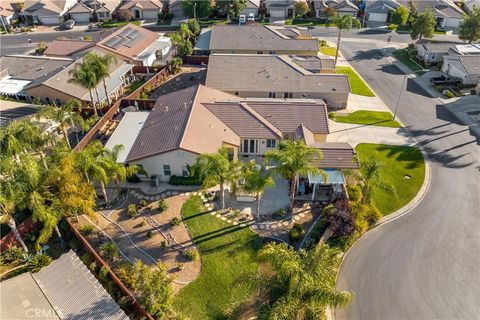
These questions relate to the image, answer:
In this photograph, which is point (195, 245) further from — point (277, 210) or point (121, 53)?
point (121, 53)

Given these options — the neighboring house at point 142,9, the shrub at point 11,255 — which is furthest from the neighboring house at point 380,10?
the shrub at point 11,255

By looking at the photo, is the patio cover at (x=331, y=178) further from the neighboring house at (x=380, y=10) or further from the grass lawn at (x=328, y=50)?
the neighboring house at (x=380, y=10)

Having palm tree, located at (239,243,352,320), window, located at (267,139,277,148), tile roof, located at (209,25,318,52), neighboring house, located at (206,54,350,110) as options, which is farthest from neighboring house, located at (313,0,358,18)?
palm tree, located at (239,243,352,320)

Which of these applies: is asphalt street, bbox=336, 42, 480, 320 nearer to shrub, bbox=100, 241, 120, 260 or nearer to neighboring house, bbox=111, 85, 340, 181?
neighboring house, bbox=111, 85, 340, 181

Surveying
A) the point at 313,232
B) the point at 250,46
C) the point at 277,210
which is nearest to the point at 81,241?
the point at 277,210

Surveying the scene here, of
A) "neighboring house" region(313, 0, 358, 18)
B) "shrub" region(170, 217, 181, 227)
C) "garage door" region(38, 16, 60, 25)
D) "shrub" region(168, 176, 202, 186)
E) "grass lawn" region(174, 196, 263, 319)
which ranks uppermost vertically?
"neighboring house" region(313, 0, 358, 18)

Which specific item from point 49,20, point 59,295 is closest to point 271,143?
point 59,295
